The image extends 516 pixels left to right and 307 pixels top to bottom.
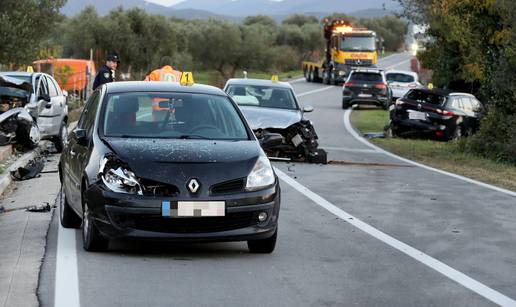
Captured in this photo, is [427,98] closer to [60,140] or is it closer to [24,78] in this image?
[60,140]

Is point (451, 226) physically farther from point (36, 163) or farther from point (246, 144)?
point (36, 163)

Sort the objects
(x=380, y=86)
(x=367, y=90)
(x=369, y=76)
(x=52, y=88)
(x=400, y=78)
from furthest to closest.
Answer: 1. (x=400, y=78)
2. (x=369, y=76)
3. (x=380, y=86)
4. (x=367, y=90)
5. (x=52, y=88)

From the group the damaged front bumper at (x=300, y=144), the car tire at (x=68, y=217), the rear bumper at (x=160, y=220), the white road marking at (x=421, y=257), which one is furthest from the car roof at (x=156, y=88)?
the damaged front bumper at (x=300, y=144)

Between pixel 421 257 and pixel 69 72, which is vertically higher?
pixel 421 257

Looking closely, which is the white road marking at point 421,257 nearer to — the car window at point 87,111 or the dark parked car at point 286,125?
the car window at point 87,111

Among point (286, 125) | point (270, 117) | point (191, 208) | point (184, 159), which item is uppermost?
point (184, 159)

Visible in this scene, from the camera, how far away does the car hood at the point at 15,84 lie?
20969 millimetres

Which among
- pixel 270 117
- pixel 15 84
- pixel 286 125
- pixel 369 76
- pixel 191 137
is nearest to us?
pixel 191 137

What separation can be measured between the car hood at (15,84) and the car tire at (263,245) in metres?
12.1

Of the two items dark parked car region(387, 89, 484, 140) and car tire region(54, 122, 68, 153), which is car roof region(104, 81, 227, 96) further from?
dark parked car region(387, 89, 484, 140)

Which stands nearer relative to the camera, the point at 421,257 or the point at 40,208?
the point at 421,257

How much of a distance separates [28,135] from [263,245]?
10.7 m

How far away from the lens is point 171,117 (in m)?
10.5

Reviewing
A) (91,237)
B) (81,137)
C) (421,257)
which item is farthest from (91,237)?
(421,257)
